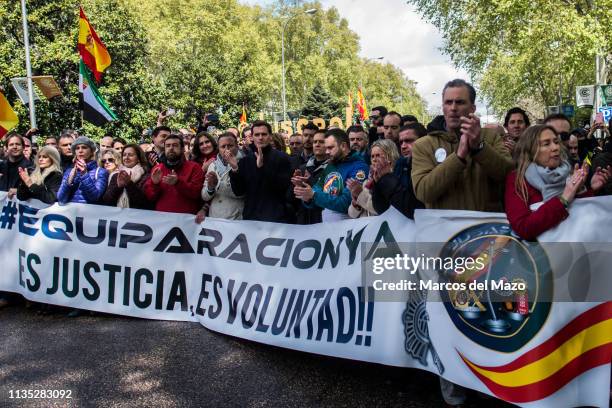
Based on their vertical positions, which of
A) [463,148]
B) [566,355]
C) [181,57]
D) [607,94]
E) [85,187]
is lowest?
[566,355]

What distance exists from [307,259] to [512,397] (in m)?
1.85

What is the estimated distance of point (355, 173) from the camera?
5.09 meters

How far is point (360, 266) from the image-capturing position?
164 inches

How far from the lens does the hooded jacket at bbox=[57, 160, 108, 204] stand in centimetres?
619

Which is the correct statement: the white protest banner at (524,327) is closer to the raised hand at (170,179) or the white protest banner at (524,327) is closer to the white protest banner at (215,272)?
the white protest banner at (215,272)

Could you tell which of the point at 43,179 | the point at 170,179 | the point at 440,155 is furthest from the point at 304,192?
the point at 43,179

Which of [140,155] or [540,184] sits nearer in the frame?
[540,184]

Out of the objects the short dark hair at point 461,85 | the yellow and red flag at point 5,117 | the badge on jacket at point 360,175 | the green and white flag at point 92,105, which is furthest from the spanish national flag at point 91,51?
the short dark hair at point 461,85

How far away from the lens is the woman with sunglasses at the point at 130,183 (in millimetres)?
5973

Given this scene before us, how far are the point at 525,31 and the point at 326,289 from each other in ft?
59.3

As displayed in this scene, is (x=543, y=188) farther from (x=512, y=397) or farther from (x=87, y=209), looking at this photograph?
(x=87, y=209)

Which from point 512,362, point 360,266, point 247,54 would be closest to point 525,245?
point 512,362

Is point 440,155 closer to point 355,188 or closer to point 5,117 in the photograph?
point 355,188

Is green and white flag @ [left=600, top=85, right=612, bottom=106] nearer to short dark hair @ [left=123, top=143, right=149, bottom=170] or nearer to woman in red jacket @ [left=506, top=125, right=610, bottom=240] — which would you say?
short dark hair @ [left=123, top=143, right=149, bottom=170]
